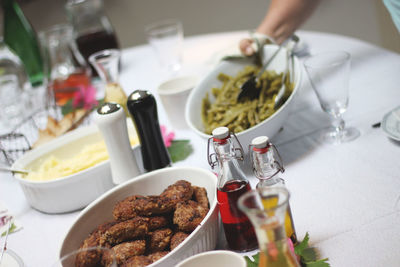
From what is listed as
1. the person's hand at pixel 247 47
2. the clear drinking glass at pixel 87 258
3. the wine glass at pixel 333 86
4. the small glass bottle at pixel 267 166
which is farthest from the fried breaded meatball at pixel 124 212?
the person's hand at pixel 247 47

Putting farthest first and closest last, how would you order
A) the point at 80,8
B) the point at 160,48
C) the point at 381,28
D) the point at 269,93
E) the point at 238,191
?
1. the point at 381,28
2. the point at 80,8
3. the point at 160,48
4. the point at 269,93
5. the point at 238,191

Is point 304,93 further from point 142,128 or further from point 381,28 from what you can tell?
point 381,28

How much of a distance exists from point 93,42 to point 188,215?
1.40 m

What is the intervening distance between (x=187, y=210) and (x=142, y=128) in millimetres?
317

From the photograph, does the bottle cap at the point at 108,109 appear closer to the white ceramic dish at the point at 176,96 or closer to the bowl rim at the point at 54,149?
the bowl rim at the point at 54,149

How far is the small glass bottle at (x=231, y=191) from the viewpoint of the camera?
76cm

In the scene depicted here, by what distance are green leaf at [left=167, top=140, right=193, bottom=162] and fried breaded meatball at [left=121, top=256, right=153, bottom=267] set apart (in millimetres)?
476

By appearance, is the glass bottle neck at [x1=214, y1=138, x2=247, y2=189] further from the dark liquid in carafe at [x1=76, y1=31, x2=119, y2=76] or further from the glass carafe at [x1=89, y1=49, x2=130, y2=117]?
the dark liquid in carafe at [x1=76, y1=31, x2=119, y2=76]

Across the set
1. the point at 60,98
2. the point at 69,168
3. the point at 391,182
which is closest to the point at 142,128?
the point at 69,168

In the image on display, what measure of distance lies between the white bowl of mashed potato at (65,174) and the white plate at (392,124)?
57 centimetres

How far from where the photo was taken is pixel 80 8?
2014 mm

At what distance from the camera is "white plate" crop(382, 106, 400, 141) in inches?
38.9

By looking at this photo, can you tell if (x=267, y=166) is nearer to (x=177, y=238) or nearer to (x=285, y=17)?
(x=177, y=238)

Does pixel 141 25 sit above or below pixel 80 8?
below
